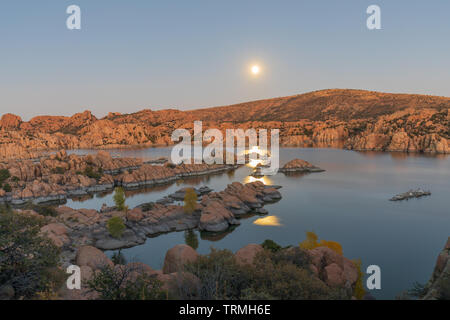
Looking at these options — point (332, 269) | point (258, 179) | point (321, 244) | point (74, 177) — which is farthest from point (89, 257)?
point (258, 179)

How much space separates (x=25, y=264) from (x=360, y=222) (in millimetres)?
33590

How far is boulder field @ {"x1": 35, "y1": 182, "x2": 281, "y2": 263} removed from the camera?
2752 centimetres

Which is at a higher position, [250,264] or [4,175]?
[250,264]

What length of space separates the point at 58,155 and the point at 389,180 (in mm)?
83445

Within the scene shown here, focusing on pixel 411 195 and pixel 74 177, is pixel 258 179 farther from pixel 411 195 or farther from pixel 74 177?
pixel 74 177

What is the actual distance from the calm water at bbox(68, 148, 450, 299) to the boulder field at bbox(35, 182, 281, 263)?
4.95 ft

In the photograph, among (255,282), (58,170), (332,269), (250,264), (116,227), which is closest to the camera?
(255,282)

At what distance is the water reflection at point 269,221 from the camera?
33.9 meters

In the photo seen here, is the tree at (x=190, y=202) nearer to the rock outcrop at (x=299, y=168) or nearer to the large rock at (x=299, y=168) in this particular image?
the rock outcrop at (x=299, y=168)

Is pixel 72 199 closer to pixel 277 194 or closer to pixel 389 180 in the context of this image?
pixel 277 194

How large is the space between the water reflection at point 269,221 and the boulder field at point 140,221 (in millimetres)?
2449

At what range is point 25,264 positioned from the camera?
35.4 ft

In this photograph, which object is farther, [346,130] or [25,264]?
[346,130]

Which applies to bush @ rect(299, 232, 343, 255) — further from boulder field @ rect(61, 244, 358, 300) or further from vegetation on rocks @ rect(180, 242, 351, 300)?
vegetation on rocks @ rect(180, 242, 351, 300)
